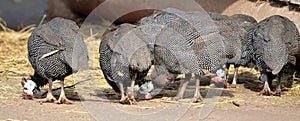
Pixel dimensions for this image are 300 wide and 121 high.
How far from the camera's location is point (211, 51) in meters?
6.13

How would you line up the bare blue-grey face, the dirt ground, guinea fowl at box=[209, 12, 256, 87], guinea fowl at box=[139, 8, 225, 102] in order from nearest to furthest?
1. the dirt ground
2. guinea fowl at box=[139, 8, 225, 102]
3. the bare blue-grey face
4. guinea fowl at box=[209, 12, 256, 87]

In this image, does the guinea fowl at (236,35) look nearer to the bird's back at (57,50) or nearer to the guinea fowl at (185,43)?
the guinea fowl at (185,43)

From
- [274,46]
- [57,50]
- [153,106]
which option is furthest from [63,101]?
[274,46]

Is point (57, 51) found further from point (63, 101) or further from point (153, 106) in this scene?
point (153, 106)

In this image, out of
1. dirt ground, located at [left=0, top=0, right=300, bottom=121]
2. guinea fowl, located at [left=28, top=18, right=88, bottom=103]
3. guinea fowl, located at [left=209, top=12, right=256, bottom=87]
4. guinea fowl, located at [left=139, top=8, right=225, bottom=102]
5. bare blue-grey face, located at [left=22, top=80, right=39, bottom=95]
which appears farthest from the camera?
guinea fowl, located at [left=209, top=12, right=256, bottom=87]

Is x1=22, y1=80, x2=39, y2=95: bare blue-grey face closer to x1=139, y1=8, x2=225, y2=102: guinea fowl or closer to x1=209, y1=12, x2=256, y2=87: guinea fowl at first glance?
x1=139, y1=8, x2=225, y2=102: guinea fowl

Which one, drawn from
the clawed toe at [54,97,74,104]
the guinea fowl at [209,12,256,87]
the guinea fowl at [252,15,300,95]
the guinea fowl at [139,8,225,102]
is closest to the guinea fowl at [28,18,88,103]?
the clawed toe at [54,97,74,104]

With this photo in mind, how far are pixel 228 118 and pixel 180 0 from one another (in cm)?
309

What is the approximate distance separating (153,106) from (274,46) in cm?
134

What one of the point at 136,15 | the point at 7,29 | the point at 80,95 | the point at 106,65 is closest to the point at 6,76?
the point at 80,95

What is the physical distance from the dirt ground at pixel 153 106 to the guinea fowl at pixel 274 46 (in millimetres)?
279

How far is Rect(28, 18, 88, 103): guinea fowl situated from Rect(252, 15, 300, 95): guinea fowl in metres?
1.70

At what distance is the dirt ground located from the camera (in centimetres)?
559

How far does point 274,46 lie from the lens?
6500 millimetres
